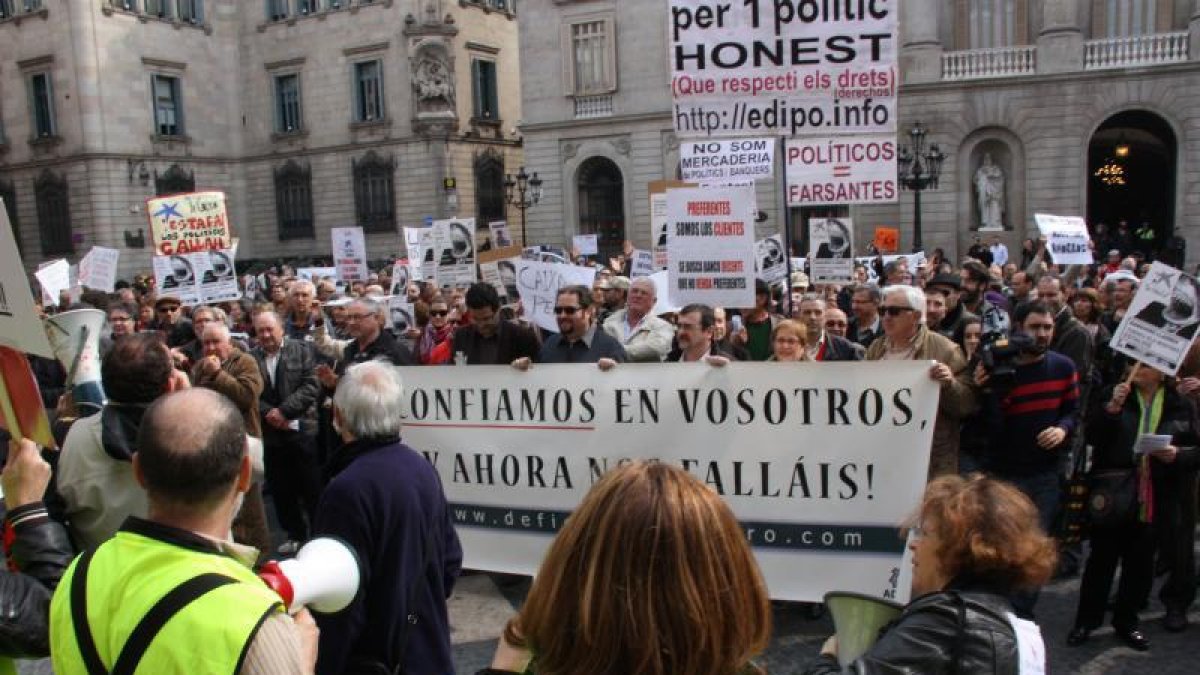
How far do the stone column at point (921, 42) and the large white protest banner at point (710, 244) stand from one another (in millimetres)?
21688

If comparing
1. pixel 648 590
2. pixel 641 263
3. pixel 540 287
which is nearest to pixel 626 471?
pixel 648 590

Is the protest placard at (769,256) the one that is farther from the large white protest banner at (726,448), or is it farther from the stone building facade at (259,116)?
the stone building facade at (259,116)

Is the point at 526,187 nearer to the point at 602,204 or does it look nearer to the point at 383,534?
the point at 602,204

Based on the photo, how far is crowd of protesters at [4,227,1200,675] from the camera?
1.55m

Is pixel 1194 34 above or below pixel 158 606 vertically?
above

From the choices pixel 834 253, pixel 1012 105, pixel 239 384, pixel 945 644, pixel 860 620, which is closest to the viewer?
pixel 945 644

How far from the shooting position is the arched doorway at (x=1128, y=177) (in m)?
27.5

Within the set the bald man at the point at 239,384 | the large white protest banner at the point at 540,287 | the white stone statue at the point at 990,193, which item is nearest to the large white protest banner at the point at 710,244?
the large white protest banner at the point at 540,287

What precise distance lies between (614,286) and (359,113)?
30904 mm

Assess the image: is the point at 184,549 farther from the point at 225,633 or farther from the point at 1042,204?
the point at 1042,204

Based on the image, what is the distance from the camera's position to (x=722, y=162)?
8352mm

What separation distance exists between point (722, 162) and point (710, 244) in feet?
6.78

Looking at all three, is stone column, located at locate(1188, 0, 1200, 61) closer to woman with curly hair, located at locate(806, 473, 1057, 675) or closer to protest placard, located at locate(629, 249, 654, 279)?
protest placard, located at locate(629, 249, 654, 279)

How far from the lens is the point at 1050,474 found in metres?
4.81
